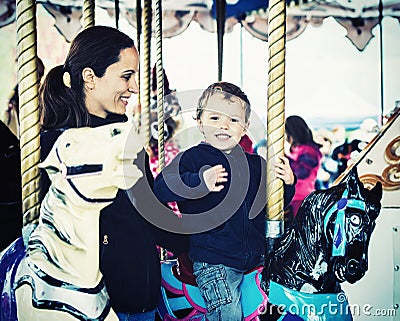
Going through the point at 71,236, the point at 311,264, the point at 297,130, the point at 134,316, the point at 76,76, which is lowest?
the point at 134,316

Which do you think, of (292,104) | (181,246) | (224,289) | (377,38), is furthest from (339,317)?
(377,38)

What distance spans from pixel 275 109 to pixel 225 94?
204 millimetres

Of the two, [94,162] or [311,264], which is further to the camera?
[311,264]

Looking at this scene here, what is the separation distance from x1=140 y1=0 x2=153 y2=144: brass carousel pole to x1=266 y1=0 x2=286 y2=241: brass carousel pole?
18.6 inches

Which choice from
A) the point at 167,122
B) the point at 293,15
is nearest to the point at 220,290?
the point at 167,122

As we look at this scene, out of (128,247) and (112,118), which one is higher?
(112,118)

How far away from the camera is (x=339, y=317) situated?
250 cm

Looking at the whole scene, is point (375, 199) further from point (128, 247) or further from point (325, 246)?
point (128, 247)

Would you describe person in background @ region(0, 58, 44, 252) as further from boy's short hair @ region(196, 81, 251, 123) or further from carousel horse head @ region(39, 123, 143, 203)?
boy's short hair @ region(196, 81, 251, 123)

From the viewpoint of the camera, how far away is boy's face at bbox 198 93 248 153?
96.8 inches

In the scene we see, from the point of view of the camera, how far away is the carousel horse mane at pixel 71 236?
7.84 feet

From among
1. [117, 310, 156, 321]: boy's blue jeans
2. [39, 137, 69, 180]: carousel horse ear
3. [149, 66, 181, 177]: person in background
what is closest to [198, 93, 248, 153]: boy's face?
[149, 66, 181, 177]: person in background

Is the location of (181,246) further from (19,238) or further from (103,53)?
(103,53)

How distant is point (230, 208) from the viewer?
2.47 metres
